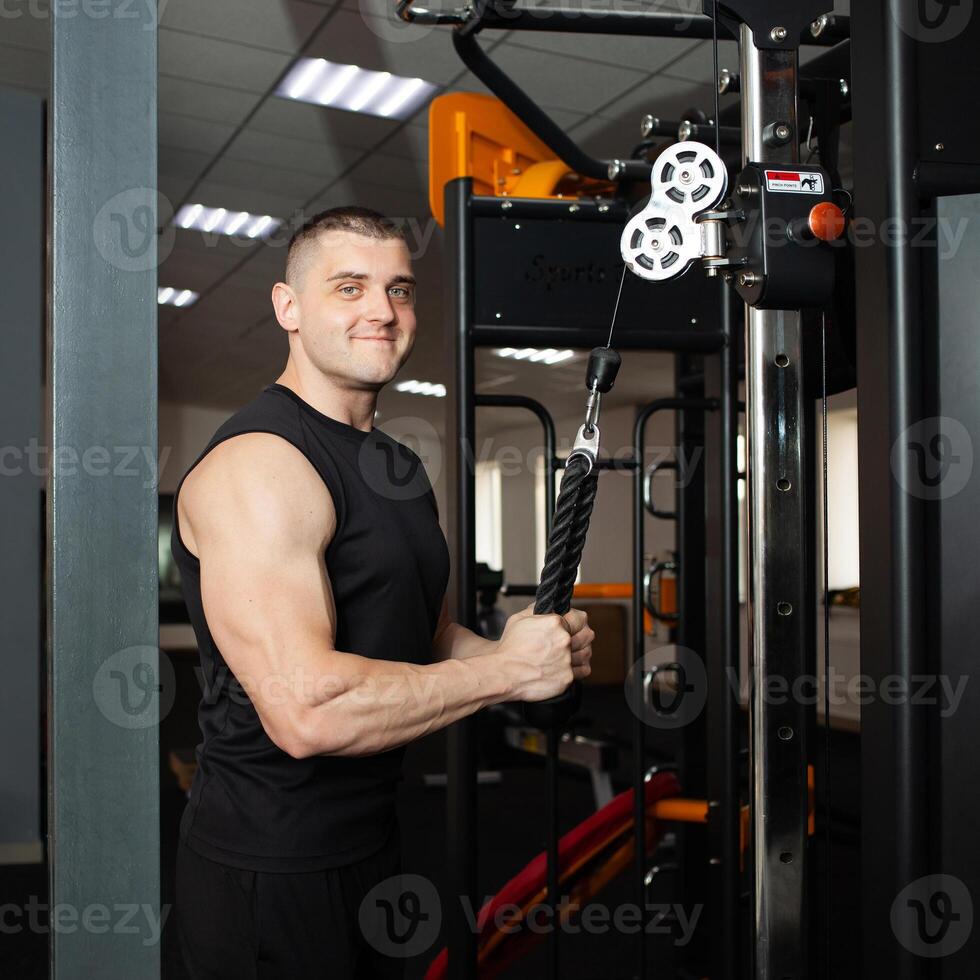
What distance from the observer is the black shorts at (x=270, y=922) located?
4.63 ft

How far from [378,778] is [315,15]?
3.07 meters

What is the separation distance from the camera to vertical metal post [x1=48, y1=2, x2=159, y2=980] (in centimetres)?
90

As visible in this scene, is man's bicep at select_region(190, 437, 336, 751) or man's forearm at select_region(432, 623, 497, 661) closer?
man's bicep at select_region(190, 437, 336, 751)

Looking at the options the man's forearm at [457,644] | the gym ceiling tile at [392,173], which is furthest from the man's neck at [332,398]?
the gym ceiling tile at [392,173]

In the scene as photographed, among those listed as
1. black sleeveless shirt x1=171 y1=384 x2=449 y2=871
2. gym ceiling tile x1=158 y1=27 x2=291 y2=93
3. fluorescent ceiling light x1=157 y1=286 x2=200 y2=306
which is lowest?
black sleeveless shirt x1=171 y1=384 x2=449 y2=871

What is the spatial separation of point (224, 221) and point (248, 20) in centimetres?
247

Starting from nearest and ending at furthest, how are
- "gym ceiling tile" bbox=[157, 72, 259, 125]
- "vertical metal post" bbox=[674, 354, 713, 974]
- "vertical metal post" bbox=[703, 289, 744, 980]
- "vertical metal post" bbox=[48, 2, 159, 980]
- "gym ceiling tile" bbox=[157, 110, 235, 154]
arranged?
"vertical metal post" bbox=[48, 2, 159, 980]
"vertical metal post" bbox=[703, 289, 744, 980]
"vertical metal post" bbox=[674, 354, 713, 974]
"gym ceiling tile" bbox=[157, 72, 259, 125]
"gym ceiling tile" bbox=[157, 110, 235, 154]

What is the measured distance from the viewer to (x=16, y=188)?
14.2ft

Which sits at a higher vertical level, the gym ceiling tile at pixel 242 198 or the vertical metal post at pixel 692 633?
the gym ceiling tile at pixel 242 198

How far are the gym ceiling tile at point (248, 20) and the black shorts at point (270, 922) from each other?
10.2 ft

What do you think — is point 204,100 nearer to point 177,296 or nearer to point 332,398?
point 332,398

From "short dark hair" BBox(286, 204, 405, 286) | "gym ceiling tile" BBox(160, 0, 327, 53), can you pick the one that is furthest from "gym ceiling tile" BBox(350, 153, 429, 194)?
"short dark hair" BBox(286, 204, 405, 286)

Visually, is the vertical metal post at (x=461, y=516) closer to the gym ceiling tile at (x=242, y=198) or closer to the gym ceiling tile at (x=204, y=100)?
the gym ceiling tile at (x=204, y=100)

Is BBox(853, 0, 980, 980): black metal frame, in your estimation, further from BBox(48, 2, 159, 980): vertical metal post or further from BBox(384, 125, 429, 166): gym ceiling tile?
BBox(384, 125, 429, 166): gym ceiling tile
